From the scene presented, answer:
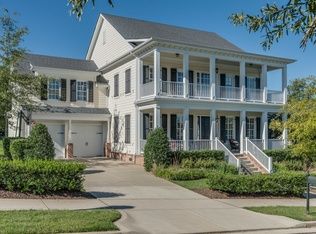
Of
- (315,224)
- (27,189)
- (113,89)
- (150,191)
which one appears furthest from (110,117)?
(315,224)

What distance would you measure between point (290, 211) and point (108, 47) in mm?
20502

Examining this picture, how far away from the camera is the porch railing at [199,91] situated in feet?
81.1

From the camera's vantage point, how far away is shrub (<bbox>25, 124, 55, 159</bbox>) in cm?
1794

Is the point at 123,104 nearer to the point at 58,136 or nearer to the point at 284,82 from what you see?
the point at 58,136

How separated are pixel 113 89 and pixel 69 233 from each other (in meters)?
20.8

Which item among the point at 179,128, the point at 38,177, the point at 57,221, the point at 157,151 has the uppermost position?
the point at 179,128

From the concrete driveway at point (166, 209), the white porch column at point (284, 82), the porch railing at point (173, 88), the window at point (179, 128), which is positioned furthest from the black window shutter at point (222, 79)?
the concrete driveway at point (166, 209)

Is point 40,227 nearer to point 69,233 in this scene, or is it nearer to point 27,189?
point 69,233

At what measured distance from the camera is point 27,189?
12734mm

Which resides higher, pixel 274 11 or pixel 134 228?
pixel 274 11

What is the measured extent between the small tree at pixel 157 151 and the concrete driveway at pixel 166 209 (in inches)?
78.1

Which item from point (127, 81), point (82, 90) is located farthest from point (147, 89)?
point (82, 90)

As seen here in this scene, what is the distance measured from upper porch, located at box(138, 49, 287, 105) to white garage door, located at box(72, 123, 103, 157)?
611cm

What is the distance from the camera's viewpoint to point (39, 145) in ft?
58.9
